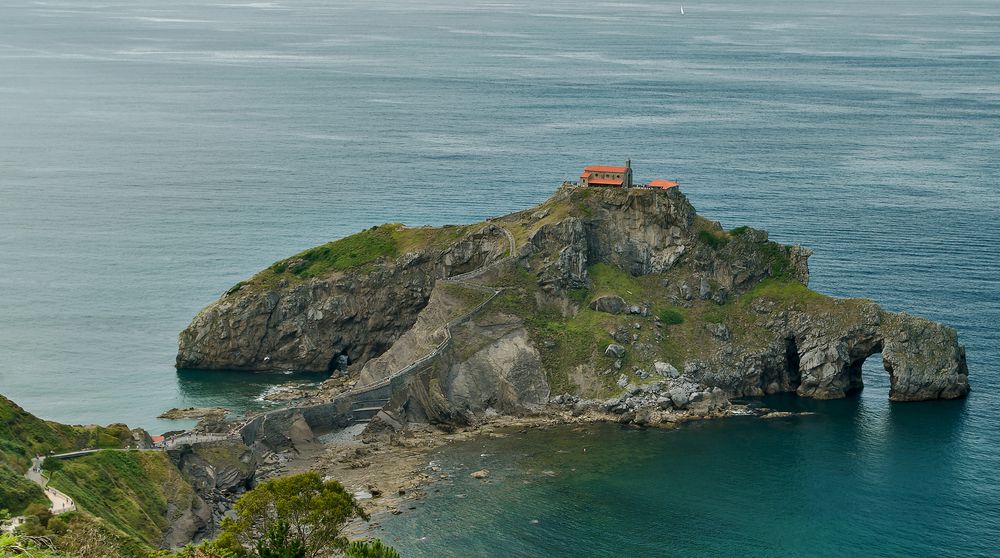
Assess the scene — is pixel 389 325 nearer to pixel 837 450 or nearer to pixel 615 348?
pixel 615 348

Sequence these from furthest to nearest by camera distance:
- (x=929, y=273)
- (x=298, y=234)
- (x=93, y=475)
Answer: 1. (x=298, y=234)
2. (x=929, y=273)
3. (x=93, y=475)

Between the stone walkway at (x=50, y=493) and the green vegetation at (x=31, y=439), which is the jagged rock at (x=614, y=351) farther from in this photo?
the stone walkway at (x=50, y=493)

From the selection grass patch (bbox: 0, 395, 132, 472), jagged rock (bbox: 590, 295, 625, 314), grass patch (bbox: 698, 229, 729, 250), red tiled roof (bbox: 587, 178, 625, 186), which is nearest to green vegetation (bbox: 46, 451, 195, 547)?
grass patch (bbox: 0, 395, 132, 472)

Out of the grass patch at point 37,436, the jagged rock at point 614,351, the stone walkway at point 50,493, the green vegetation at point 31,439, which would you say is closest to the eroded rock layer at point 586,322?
the jagged rock at point 614,351

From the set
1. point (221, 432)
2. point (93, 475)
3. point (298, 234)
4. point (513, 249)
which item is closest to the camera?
point (93, 475)

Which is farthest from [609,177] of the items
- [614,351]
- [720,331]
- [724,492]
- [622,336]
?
[724,492]

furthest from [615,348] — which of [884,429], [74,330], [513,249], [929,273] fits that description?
[74,330]
